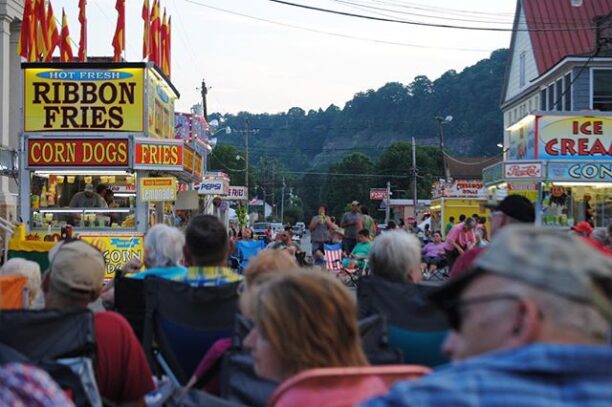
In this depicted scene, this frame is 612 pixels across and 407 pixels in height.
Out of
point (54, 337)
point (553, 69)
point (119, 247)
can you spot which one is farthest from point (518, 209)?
point (553, 69)

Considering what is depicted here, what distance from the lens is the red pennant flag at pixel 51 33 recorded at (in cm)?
2089

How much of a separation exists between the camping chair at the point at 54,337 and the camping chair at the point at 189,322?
155 cm

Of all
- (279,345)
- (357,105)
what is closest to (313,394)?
(279,345)

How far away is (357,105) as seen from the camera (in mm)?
154250

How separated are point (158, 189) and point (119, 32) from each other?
19.0 feet

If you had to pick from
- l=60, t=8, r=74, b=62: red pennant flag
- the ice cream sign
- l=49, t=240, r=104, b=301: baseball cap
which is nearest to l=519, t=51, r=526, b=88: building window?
the ice cream sign

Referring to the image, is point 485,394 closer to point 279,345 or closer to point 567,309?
point 567,309

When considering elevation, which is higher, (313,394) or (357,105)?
(357,105)

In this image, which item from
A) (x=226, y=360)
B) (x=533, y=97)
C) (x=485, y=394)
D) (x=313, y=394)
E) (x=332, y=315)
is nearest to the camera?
(x=485, y=394)

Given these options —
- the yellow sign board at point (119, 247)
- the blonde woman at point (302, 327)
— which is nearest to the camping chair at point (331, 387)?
the blonde woman at point (302, 327)

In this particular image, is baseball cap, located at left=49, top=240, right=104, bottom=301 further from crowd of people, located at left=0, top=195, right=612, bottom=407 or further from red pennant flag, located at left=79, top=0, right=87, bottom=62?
red pennant flag, located at left=79, top=0, right=87, bottom=62

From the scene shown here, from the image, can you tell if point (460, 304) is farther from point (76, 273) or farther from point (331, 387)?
point (76, 273)

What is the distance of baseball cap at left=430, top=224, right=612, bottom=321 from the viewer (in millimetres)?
1702

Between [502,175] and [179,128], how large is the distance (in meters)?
12.5
